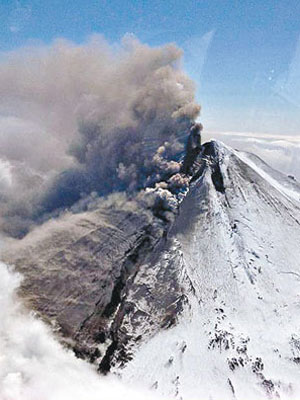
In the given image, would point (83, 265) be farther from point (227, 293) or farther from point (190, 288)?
point (227, 293)

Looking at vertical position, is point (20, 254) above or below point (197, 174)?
below

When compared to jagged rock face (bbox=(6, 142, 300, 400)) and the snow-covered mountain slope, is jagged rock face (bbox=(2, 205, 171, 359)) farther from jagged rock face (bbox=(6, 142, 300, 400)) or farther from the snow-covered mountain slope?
the snow-covered mountain slope

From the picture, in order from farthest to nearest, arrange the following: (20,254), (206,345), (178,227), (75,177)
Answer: (75,177), (178,227), (20,254), (206,345)

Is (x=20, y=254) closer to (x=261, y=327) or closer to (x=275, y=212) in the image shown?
→ (x=261, y=327)

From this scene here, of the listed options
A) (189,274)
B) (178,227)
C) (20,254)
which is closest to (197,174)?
(178,227)

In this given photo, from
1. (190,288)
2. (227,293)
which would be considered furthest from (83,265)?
(227,293)

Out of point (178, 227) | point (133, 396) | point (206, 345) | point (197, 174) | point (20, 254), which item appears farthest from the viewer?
point (197, 174)
